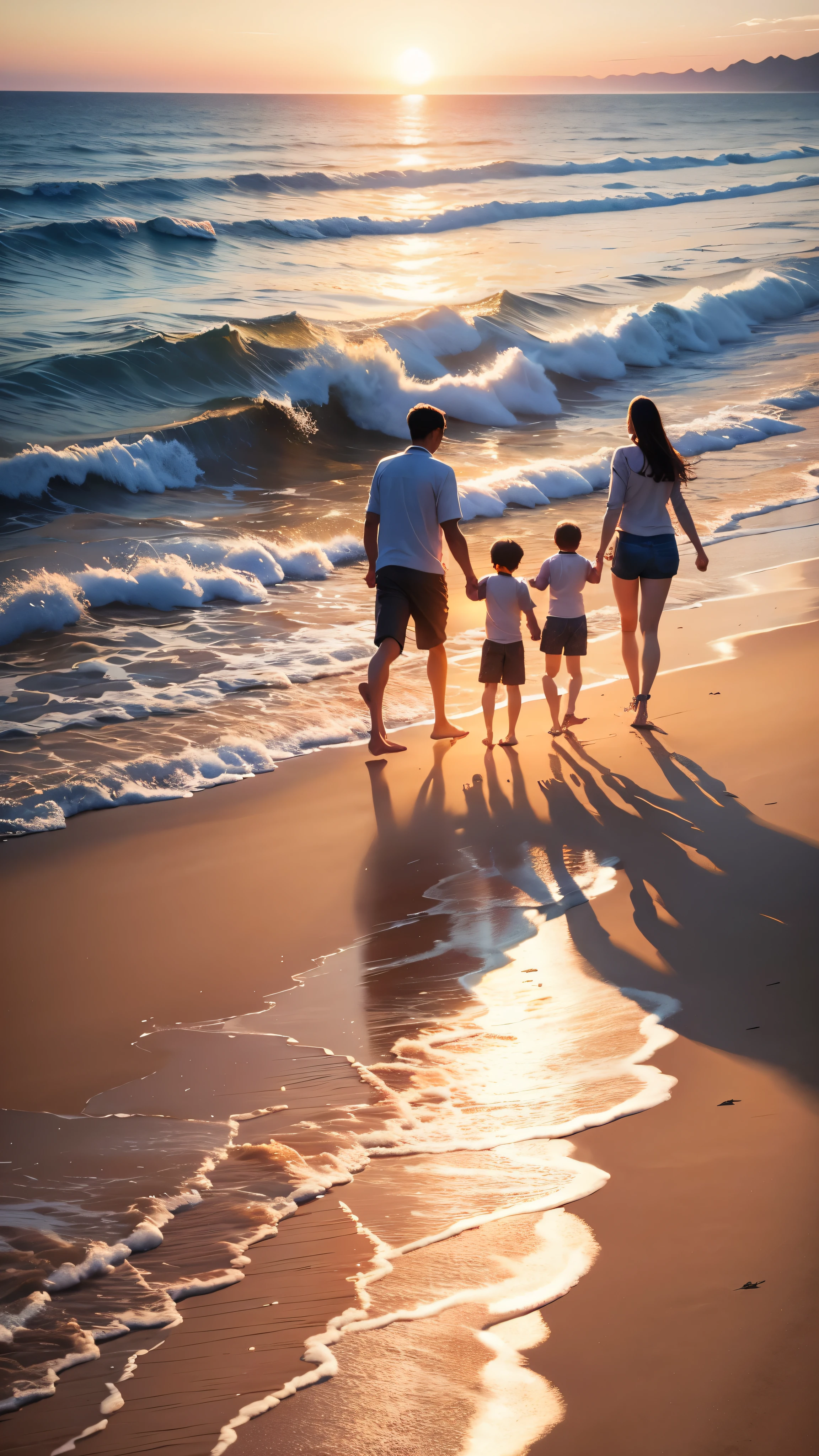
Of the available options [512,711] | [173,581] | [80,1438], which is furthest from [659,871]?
[173,581]

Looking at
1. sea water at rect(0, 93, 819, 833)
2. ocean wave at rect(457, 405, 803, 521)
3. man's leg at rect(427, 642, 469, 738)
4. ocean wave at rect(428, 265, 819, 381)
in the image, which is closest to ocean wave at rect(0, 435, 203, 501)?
sea water at rect(0, 93, 819, 833)

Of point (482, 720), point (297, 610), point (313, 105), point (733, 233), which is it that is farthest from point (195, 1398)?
point (313, 105)

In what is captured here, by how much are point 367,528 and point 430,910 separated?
2544 mm

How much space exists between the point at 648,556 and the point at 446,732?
156 centimetres

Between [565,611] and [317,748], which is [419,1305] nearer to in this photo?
[317,748]

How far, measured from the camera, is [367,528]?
19.0 ft

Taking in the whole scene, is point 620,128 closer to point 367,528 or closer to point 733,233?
point 733,233

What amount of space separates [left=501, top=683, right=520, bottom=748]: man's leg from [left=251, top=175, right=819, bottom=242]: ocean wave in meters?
27.5

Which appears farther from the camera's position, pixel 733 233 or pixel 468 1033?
pixel 733 233

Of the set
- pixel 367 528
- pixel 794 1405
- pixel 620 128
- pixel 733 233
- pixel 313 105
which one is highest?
pixel 313 105

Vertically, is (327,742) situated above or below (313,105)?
below

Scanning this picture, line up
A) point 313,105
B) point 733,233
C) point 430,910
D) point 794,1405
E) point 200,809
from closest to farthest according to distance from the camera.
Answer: point 794,1405, point 430,910, point 200,809, point 733,233, point 313,105

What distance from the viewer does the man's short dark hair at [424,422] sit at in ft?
17.9

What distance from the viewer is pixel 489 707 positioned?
577 centimetres
